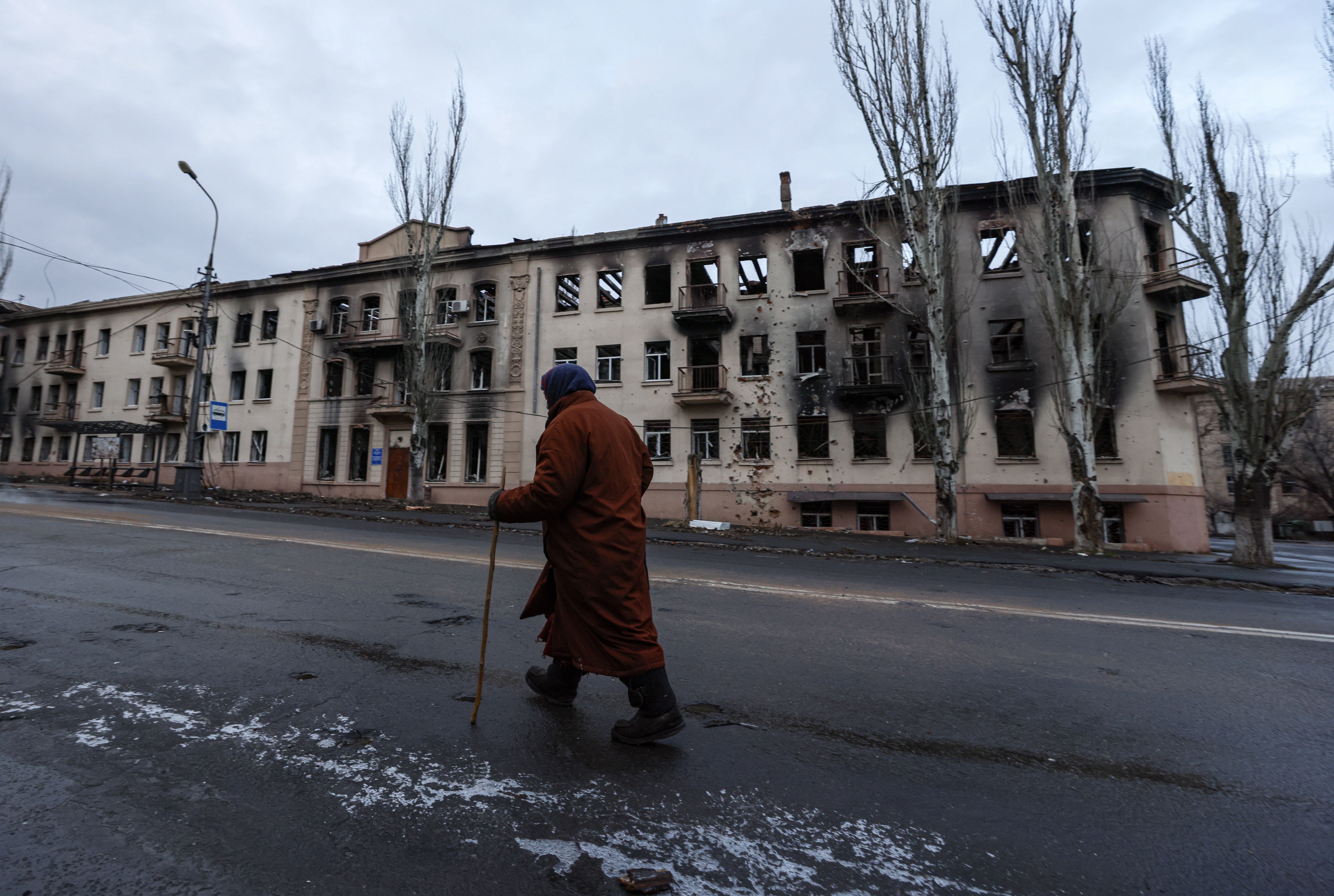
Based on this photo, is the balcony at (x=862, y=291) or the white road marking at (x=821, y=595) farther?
the balcony at (x=862, y=291)

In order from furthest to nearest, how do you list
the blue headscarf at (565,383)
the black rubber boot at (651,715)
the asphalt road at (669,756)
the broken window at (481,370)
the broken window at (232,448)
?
1. the broken window at (232,448)
2. the broken window at (481,370)
3. the blue headscarf at (565,383)
4. the black rubber boot at (651,715)
5. the asphalt road at (669,756)

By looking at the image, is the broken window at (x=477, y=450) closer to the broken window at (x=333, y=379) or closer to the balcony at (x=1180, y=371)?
the broken window at (x=333, y=379)

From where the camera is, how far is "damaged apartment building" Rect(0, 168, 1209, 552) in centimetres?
1973

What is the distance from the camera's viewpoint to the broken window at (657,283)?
24.9 meters

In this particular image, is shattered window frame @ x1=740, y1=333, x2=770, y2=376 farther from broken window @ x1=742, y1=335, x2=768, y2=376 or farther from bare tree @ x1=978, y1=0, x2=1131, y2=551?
bare tree @ x1=978, y1=0, x2=1131, y2=551

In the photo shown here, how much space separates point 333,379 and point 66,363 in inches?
819

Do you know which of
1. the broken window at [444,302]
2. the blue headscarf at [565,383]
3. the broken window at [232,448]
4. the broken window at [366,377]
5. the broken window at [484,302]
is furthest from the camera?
the broken window at [232,448]

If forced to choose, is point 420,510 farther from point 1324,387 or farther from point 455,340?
point 1324,387

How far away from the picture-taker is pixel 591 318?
82.9 feet

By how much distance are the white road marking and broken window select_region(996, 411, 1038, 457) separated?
1595cm

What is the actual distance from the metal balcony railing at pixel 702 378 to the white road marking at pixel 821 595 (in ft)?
50.9

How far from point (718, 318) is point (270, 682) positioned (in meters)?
21.4

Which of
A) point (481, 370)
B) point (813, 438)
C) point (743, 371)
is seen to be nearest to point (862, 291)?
point (743, 371)

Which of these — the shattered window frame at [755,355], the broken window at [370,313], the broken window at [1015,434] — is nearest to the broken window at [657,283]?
the shattered window frame at [755,355]
